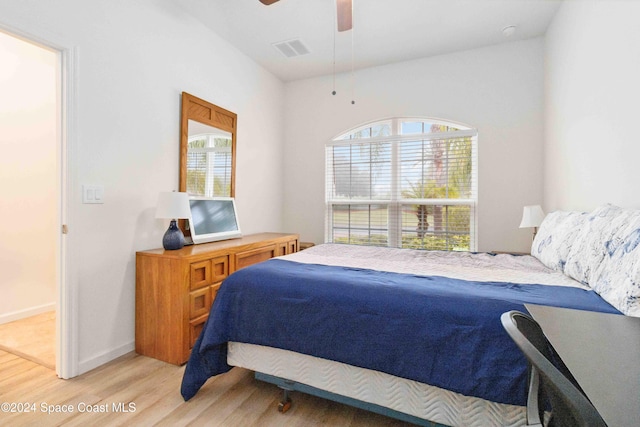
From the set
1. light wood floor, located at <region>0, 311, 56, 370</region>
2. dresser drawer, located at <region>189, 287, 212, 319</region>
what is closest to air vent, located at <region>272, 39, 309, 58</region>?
dresser drawer, located at <region>189, 287, 212, 319</region>

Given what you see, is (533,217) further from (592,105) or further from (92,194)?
(92,194)

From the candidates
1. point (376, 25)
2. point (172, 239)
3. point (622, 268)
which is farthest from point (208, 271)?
point (376, 25)

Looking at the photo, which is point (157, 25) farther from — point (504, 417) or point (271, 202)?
point (504, 417)

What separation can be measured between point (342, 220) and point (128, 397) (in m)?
2.99

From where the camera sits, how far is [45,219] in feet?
10.5

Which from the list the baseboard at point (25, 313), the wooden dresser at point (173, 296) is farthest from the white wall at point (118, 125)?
the baseboard at point (25, 313)

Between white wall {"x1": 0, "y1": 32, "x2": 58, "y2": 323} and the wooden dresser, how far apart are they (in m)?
1.58

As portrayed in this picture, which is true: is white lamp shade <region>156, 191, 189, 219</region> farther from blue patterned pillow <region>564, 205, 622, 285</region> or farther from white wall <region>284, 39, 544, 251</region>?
A: blue patterned pillow <region>564, 205, 622, 285</region>

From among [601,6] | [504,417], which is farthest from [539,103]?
[504,417]

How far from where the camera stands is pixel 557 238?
206 centimetres

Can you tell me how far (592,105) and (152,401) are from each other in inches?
138

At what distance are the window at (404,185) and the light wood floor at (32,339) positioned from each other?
9.81 ft

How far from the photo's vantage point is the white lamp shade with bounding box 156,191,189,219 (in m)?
2.43

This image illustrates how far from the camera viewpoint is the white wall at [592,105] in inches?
70.4
